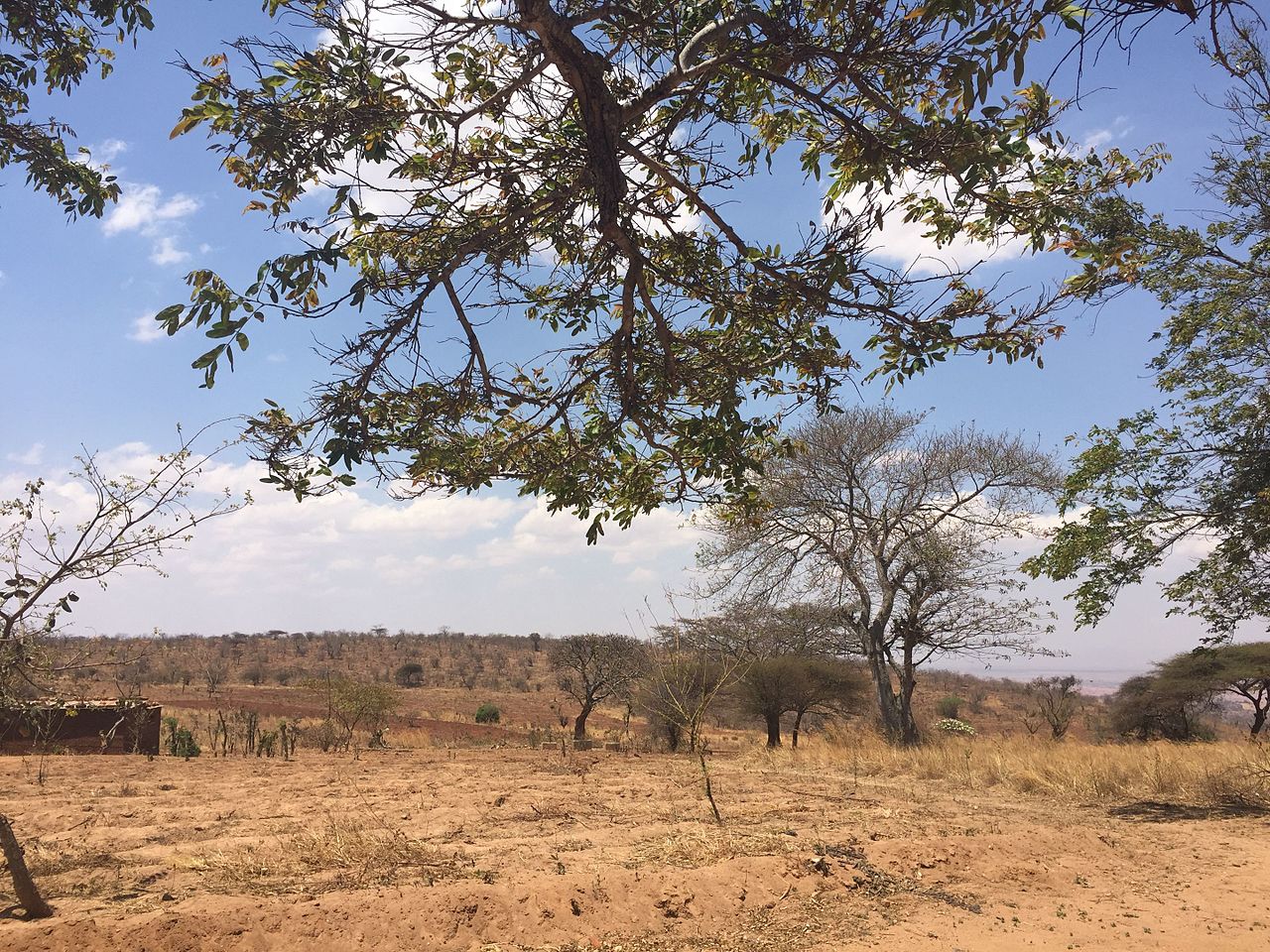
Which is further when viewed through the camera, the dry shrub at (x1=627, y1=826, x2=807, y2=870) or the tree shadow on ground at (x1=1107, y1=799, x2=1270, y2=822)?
the tree shadow on ground at (x1=1107, y1=799, x2=1270, y2=822)

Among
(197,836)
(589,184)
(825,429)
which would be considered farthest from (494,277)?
(825,429)

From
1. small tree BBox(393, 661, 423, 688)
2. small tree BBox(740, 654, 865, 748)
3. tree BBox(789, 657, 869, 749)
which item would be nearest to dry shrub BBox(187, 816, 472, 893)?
small tree BBox(740, 654, 865, 748)

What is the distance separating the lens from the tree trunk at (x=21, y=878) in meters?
4.68

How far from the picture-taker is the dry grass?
11.6 metres

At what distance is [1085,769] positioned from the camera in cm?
1286

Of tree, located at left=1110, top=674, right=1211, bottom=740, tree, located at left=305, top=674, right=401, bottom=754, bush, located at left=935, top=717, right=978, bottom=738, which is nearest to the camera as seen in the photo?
tree, located at left=305, top=674, right=401, bottom=754

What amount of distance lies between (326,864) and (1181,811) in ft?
36.4

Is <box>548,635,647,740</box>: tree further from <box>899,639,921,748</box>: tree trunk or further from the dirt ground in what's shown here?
Answer: the dirt ground

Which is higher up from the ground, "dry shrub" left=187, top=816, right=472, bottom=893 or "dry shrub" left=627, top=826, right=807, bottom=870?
"dry shrub" left=187, top=816, right=472, bottom=893

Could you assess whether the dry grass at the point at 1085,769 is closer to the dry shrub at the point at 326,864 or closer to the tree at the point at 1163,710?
the dry shrub at the point at 326,864

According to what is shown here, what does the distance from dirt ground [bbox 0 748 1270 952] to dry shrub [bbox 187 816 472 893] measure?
0.03 meters

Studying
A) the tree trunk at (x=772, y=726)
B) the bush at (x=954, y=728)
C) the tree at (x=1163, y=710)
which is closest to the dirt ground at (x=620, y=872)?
the tree trunk at (x=772, y=726)

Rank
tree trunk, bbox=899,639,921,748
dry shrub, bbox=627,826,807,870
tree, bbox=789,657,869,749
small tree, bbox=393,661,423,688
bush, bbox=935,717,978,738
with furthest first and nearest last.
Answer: small tree, bbox=393,661,423,688, bush, bbox=935,717,978,738, tree, bbox=789,657,869,749, tree trunk, bbox=899,639,921,748, dry shrub, bbox=627,826,807,870

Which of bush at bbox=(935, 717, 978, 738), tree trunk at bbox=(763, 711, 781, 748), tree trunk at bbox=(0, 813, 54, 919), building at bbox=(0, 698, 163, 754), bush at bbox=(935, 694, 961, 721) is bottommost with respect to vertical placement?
bush at bbox=(935, 694, 961, 721)
